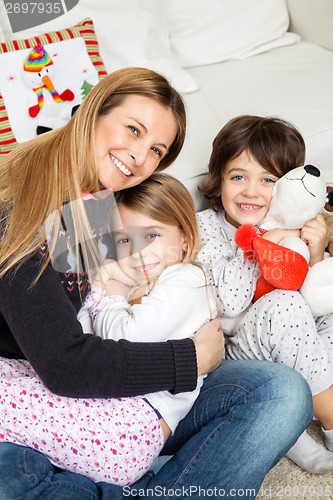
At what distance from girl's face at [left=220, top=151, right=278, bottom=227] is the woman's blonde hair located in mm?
256

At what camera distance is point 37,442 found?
96 centimetres

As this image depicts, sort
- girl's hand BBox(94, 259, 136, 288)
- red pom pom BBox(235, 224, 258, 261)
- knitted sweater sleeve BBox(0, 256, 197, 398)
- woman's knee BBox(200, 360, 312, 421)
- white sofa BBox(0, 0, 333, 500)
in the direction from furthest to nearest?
white sofa BBox(0, 0, 333, 500)
red pom pom BBox(235, 224, 258, 261)
girl's hand BBox(94, 259, 136, 288)
woman's knee BBox(200, 360, 312, 421)
knitted sweater sleeve BBox(0, 256, 197, 398)

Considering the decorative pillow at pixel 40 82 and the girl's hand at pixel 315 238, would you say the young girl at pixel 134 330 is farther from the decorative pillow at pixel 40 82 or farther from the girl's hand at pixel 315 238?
the decorative pillow at pixel 40 82

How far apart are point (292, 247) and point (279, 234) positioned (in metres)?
0.06

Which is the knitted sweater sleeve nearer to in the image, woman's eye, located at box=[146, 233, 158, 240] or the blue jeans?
the blue jeans

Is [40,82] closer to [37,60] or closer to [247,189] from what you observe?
[37,60]

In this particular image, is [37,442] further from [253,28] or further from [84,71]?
[253,28]

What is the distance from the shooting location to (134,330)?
3.43 ft

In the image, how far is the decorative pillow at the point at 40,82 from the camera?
1461 mm

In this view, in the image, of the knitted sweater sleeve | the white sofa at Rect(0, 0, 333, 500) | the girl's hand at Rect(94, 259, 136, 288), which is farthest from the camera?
the white sofa at Rect(0, 0, 333, 500)

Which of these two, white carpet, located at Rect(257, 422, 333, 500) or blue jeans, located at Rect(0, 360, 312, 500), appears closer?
blue jeans, located at Rect(0, 360, 312, 500)

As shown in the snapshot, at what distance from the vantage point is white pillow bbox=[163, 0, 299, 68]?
185 centimetres

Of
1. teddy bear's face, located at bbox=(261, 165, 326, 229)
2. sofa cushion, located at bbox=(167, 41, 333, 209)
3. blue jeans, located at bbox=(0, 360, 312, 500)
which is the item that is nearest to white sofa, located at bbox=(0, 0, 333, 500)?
sofa cushion, located at bbox=(167, 41, 333, 209)

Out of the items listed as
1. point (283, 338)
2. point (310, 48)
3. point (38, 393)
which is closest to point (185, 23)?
point (310, 48)
